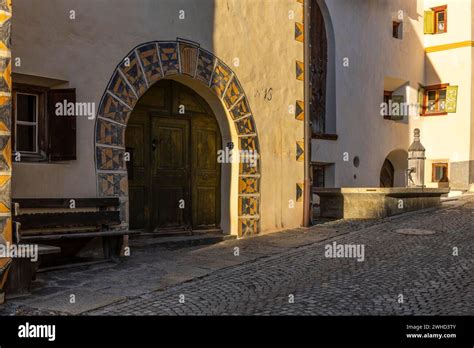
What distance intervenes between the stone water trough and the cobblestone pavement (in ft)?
8.21

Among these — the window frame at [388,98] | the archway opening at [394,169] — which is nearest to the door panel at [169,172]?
the window frame at [388,98]

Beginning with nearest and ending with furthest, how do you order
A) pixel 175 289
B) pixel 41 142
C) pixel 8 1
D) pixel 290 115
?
1. pixel 8 1
2. pixel 175 289
3. pixel 41 142
4. pixel 290 115

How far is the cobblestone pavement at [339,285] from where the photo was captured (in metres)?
5.35

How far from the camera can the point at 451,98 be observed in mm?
20938

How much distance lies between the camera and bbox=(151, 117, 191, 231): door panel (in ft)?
31.0

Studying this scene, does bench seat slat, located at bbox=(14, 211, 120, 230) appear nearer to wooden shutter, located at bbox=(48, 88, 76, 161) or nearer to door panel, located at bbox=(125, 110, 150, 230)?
wooden shutter, located at bbox=(48, 88, 76, 161)

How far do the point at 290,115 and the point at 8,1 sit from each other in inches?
250

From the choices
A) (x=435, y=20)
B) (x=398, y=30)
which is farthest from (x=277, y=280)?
(x=435, y=20)

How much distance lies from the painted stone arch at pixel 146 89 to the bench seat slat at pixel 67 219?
334 millimetres

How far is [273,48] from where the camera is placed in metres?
10.7

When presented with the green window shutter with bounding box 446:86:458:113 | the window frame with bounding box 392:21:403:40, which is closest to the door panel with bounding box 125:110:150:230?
the window frame with bounding box 392:21:403:40

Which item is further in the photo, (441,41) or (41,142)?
(441,41)
